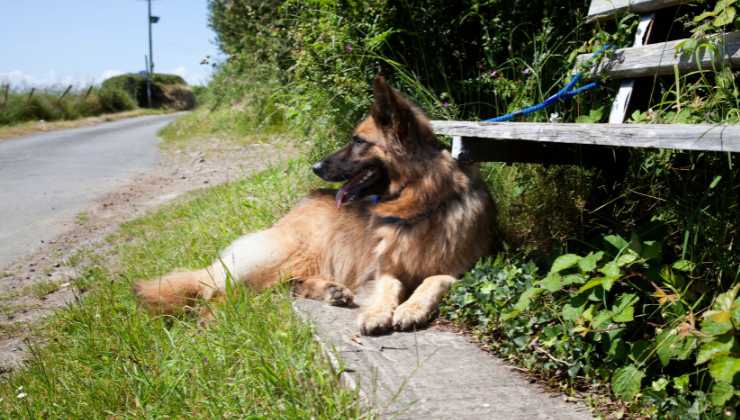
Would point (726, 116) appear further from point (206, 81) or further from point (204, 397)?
point (206, 81)

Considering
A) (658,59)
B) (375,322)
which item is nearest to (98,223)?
(375,322)

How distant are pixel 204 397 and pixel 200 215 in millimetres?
4297

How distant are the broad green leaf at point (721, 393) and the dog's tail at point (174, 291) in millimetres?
2526

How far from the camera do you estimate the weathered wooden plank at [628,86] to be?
3453mm

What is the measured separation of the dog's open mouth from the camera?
3887 millimetres

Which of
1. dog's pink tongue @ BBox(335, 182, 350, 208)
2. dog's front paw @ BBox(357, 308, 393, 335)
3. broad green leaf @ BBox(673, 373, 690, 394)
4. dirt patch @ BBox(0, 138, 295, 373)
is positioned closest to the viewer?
broad green leaf @ BBox(673, 373, 690, 394)

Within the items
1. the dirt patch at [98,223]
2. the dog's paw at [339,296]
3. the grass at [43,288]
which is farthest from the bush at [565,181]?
the grass at [43,288]

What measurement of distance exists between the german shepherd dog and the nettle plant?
639 mm

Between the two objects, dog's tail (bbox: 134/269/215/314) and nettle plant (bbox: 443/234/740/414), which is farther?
dog's tail (bbox: 134/269/215/314)

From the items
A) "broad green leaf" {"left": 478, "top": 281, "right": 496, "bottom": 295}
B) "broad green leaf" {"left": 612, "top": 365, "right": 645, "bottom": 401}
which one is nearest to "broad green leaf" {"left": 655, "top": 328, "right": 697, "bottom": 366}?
"broad green leaf" {"left": 612, "top": 365, "right": 645, "bottom": 401}

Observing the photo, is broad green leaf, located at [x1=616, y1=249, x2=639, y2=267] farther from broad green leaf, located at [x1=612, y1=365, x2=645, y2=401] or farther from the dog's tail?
the dog's tail

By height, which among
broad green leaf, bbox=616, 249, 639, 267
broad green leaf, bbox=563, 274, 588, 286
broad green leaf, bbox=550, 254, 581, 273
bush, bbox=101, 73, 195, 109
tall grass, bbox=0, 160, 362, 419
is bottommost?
tall grass, bbox=0, 160, 362, 419

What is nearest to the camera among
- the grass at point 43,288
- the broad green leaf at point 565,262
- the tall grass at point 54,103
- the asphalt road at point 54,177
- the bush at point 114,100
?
the broad green leaf at point 565,262

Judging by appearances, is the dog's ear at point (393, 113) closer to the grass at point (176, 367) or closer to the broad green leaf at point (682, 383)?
the grass at point (176, 367)
